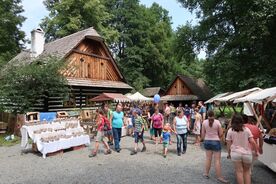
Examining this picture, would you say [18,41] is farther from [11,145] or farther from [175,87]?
[11,145]

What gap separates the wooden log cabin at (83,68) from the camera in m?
20.1

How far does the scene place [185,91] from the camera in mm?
40188

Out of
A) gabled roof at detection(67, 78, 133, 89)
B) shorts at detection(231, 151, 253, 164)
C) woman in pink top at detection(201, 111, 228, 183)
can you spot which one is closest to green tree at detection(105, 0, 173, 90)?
gabled roof at detection(67, 78, 133, 89)

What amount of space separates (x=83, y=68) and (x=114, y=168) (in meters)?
14.7

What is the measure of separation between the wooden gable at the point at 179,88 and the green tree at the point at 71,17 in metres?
12.1

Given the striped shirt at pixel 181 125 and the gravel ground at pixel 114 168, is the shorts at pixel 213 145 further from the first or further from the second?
the striped shirt at pixel 181 125

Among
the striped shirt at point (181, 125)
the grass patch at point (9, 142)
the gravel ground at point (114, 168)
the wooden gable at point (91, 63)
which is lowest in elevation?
the gravel ground at point (114, 168)

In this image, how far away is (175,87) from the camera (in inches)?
1629

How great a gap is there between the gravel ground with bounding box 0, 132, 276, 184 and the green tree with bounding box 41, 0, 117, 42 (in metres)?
25.3

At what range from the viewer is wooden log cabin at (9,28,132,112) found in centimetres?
2006

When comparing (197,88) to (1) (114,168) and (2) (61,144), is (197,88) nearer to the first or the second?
(2) (61,144)

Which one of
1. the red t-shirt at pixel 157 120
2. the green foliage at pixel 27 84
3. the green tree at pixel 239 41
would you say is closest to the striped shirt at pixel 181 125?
the red t-shirt at pixel 157 120

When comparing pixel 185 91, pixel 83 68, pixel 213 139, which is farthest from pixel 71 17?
pixel 213 139

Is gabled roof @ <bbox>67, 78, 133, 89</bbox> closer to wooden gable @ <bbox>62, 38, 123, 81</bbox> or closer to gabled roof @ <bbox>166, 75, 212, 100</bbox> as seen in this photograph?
wooden gable @ <bbox>62, 38, 123, 81</bbox>
